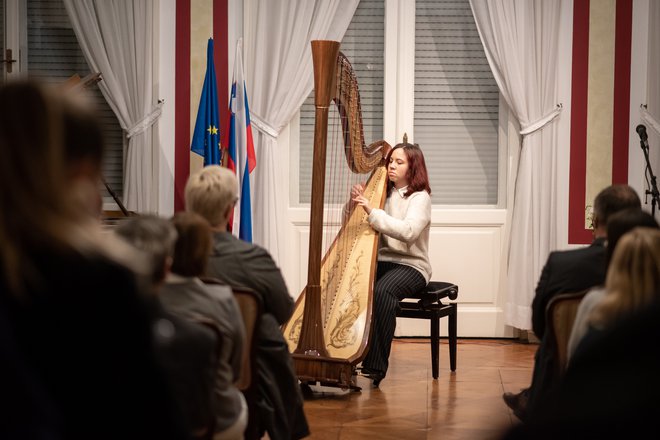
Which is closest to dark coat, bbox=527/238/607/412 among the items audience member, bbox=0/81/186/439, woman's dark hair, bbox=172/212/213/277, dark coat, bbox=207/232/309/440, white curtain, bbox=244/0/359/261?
dark coat, bbox=207/232/309/440

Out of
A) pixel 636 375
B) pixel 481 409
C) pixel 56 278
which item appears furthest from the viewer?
pixel 481 409

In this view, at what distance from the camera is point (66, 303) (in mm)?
840

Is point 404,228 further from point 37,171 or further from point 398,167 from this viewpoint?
point 37,171

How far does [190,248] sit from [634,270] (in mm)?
1091

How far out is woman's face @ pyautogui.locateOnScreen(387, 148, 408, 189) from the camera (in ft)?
16.2

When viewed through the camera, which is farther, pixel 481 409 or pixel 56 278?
pixel 481 409

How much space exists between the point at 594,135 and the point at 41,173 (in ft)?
18.2

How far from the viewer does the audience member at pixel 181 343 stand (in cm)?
184

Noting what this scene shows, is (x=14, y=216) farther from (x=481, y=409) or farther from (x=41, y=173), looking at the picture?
(x=481, y=409)

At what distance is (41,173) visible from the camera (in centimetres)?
91

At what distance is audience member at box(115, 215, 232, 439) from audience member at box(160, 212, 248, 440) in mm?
220

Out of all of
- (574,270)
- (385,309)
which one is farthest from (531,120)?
(574,270)

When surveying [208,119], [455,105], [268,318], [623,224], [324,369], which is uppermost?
[455,105]

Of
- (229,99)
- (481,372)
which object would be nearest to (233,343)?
(481,372)
